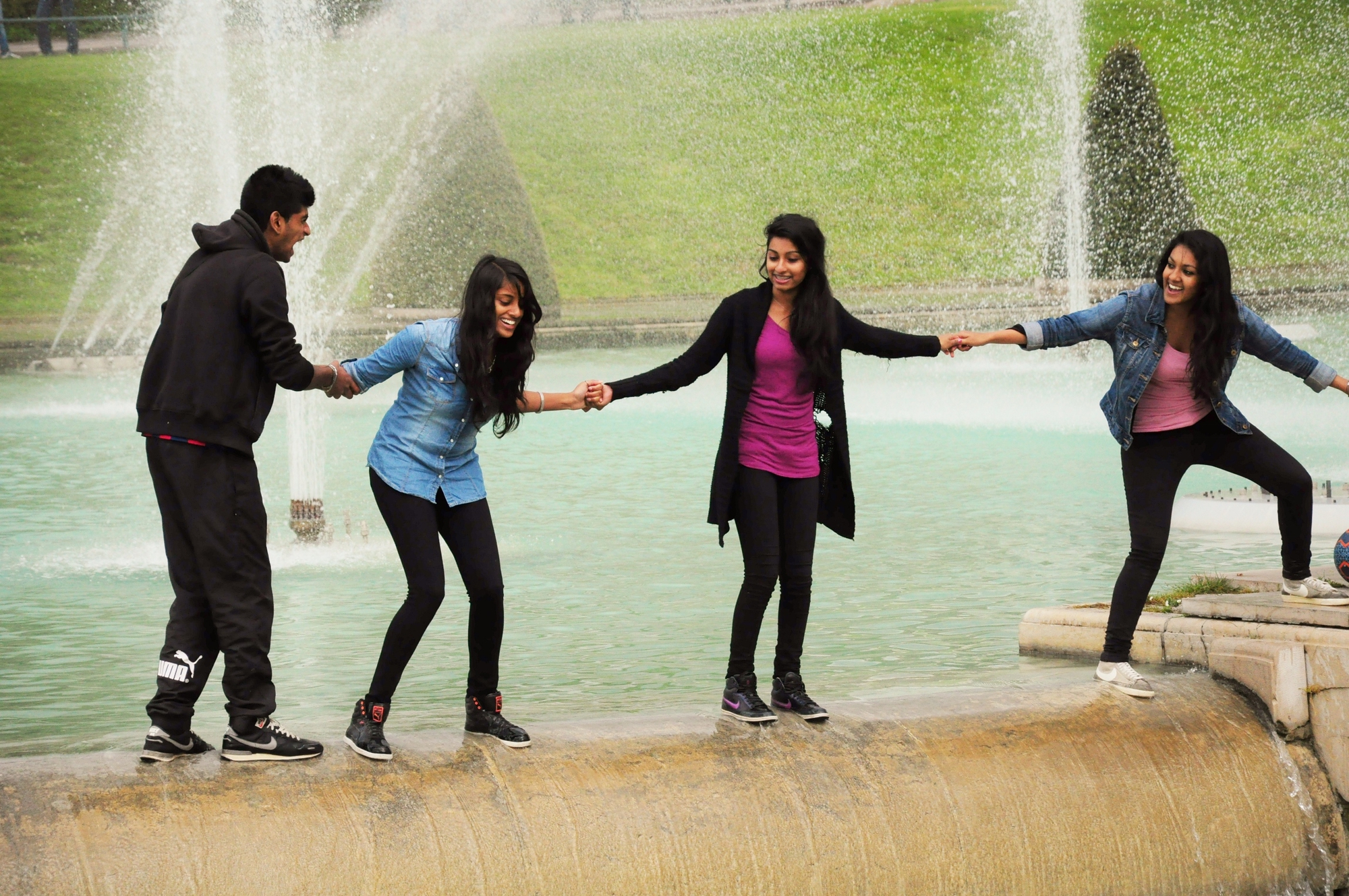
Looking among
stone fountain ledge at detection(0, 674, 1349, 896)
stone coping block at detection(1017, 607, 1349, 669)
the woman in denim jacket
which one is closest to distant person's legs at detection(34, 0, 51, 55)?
stone coping block at detection(1017, 607, 1349, 669)

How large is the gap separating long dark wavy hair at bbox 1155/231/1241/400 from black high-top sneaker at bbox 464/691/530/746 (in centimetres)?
211

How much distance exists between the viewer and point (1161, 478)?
4.63m

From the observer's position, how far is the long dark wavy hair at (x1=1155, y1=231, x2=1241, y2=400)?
4.52 m

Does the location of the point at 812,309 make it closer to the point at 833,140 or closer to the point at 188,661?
the point at 188,661

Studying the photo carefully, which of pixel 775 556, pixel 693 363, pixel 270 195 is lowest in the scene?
pixel 775 556

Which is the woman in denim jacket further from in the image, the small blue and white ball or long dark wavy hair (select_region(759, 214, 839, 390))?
long dark wavy hair (select_region(759, 214, 839, 390))

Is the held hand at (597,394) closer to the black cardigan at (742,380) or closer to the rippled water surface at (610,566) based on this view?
the black cardigan at (742,380)

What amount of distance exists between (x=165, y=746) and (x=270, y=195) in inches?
51.2

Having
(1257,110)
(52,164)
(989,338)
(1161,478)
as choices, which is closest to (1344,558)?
(1161,478)

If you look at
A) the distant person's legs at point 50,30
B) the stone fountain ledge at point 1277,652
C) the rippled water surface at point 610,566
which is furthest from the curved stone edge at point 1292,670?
the distant person's legs at point 50,30

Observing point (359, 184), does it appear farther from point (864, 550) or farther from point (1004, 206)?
point (864, 550)

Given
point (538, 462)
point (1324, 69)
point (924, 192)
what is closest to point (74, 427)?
point (538, 462)

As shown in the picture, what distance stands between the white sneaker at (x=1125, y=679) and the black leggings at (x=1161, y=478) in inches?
1.2

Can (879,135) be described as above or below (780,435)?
above
